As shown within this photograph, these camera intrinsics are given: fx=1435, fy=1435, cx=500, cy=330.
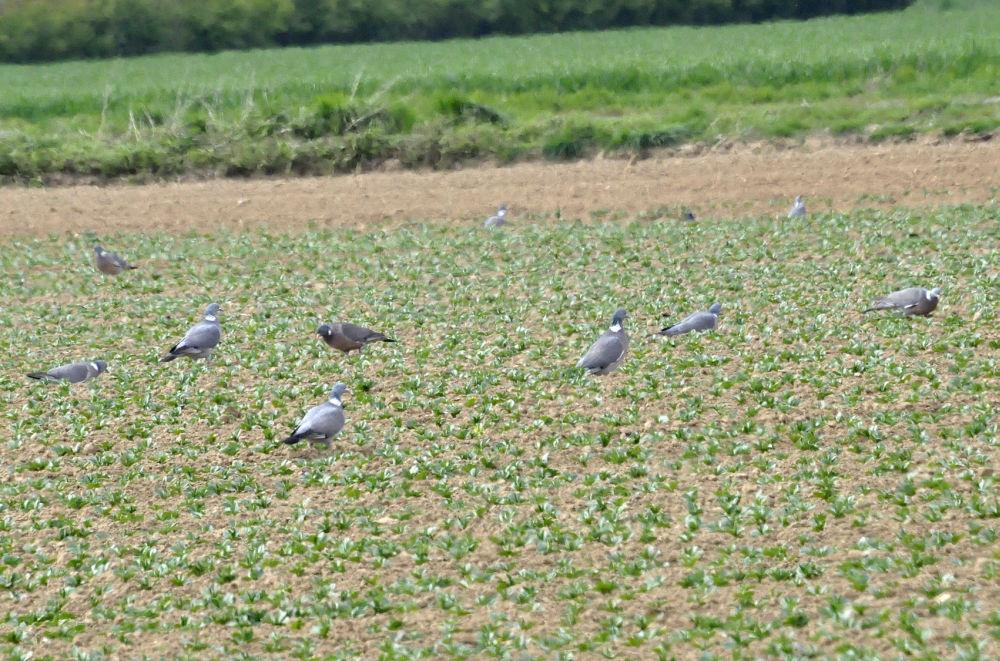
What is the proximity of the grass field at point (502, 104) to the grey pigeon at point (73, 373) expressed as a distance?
1745 centimetres

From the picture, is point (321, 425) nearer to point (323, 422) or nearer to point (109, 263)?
point (323, 422)

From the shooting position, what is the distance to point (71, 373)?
13.6 meters

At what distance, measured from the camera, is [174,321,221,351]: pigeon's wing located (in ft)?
45.4

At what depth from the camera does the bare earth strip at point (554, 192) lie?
952 inches

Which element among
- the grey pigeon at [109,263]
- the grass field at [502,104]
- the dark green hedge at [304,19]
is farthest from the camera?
the dark green hedge at [304,19]

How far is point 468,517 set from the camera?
368 inches

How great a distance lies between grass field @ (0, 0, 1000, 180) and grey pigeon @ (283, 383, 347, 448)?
66.7 ft

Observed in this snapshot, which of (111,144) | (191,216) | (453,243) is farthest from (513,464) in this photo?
(111,144)

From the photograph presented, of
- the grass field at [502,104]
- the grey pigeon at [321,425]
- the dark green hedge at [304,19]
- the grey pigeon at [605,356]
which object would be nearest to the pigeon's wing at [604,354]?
the grey pigeon at [605,356]

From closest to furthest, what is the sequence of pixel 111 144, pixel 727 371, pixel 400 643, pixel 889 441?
pixel 400 643 < pixel 889 441 < pixel 727 371 < pixel 111 144

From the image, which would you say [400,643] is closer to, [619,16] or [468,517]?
[468,517]

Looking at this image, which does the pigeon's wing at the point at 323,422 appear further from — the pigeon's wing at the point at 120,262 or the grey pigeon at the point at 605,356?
the pigeon's wing at the point at 120,262

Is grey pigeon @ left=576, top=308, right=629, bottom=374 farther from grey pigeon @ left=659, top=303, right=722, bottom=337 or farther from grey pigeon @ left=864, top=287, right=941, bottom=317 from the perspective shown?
grey pigeon @ left=864, top=287, right=941, bottom=317

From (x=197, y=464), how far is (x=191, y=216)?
595 inches
